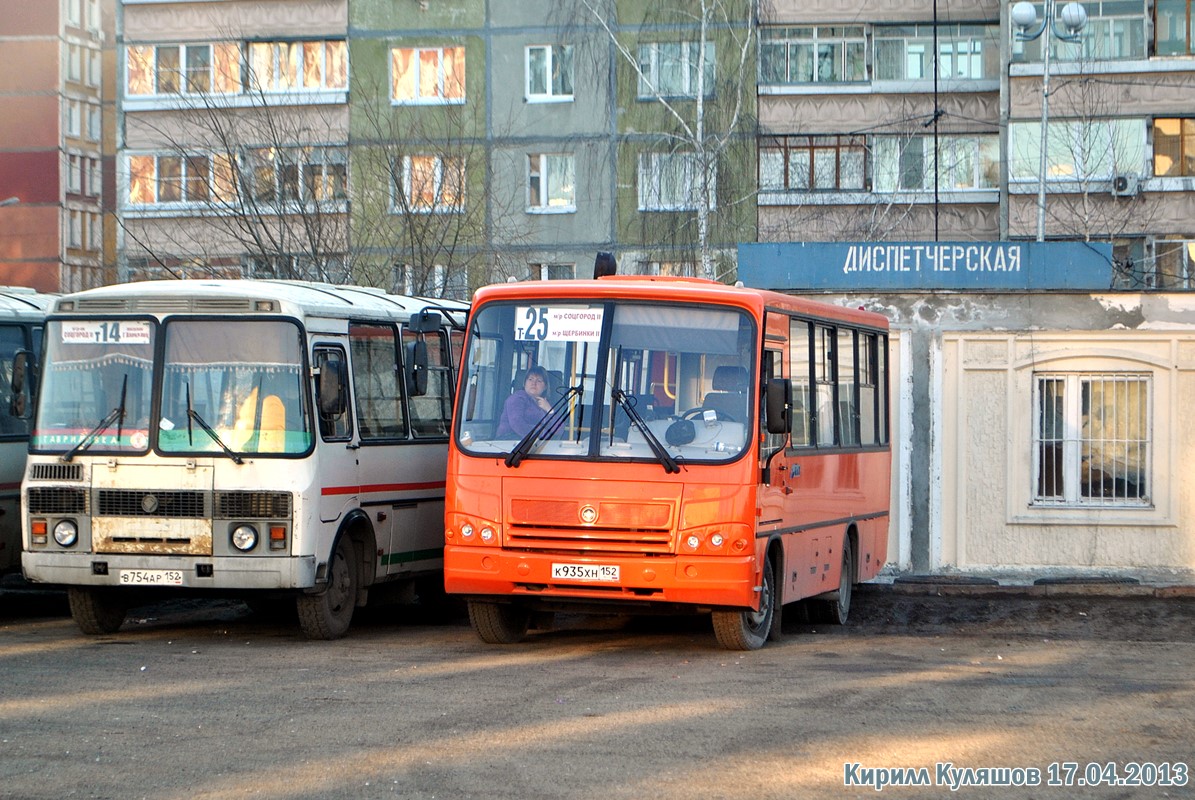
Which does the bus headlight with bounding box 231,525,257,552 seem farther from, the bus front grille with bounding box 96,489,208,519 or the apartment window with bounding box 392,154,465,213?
the apartment window with bounding box 392,154,465,213

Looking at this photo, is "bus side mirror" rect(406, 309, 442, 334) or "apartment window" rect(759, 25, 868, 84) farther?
"apartment window" rect(759, 25, 868, 84)

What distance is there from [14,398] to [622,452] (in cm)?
540

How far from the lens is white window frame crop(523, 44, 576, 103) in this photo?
45688 millimetres

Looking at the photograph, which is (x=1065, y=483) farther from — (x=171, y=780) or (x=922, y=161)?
(x=922, y=161)

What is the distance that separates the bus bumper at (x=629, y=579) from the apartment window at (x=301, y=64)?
35733mm

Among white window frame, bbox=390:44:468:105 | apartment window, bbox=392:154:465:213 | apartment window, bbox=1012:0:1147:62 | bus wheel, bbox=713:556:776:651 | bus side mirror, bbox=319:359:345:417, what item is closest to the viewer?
bus wheel, bbox=713:556:776:651

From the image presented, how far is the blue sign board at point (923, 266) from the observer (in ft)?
66.9

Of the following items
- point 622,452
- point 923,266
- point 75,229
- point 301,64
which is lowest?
point 622,452

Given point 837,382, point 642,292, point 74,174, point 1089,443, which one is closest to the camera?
point 642,292

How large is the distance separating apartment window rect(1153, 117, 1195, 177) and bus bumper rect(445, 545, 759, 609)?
32.6 m

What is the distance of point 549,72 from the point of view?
46062 mm

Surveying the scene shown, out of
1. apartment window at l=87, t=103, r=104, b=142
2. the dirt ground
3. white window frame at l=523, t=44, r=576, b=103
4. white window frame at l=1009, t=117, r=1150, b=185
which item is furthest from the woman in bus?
apartment window at l=87, t=103, r=104, b=142

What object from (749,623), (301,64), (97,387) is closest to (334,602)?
(97,387)

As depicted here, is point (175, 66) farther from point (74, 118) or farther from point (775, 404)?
point (775, 404)
